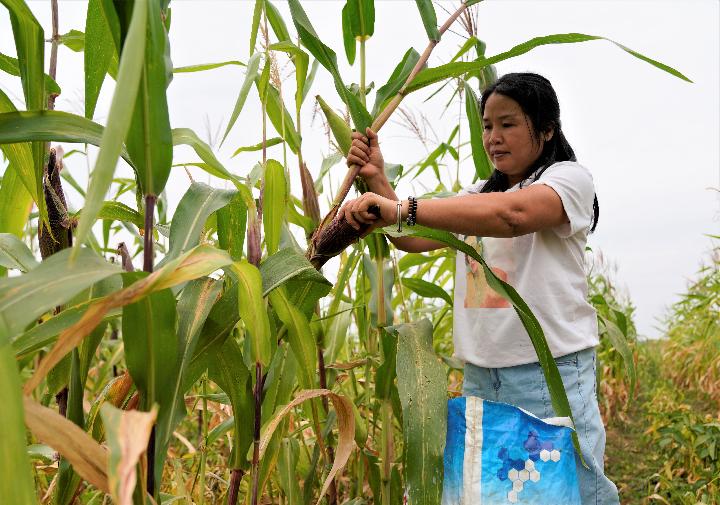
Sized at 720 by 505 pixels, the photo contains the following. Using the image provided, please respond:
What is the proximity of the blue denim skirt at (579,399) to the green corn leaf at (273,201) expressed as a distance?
0.57 m

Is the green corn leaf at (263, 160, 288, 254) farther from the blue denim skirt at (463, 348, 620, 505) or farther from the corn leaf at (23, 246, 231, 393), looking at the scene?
the blue denim skirt at (463, 348, 620, 505)

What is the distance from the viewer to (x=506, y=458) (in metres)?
1.15

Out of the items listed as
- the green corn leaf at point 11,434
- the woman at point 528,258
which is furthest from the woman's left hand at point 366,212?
the green corn leaf at point 11,434

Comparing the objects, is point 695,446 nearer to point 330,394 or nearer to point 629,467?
point 629,467

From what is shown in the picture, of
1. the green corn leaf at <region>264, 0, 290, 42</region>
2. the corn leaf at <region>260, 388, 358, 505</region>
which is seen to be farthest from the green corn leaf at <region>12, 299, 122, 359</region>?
the green corn leaf at <region>264, 0, 290, 42</region>

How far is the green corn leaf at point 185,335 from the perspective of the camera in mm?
770

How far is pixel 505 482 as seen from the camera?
1.14 m

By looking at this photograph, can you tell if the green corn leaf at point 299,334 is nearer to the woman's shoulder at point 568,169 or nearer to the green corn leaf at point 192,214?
the green corn leaf at point 192,214

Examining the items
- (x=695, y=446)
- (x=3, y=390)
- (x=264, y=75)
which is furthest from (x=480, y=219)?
(x=695, y=446)

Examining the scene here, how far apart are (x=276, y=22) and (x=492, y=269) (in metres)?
0.65

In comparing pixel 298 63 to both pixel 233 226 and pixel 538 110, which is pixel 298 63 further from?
pixel 538 110

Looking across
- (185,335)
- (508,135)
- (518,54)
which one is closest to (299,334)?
(185,335)

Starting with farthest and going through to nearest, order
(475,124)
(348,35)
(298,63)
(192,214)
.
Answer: (475,124) → (348,35) → (298,63) → (192,214)

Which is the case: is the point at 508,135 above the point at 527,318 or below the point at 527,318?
above
